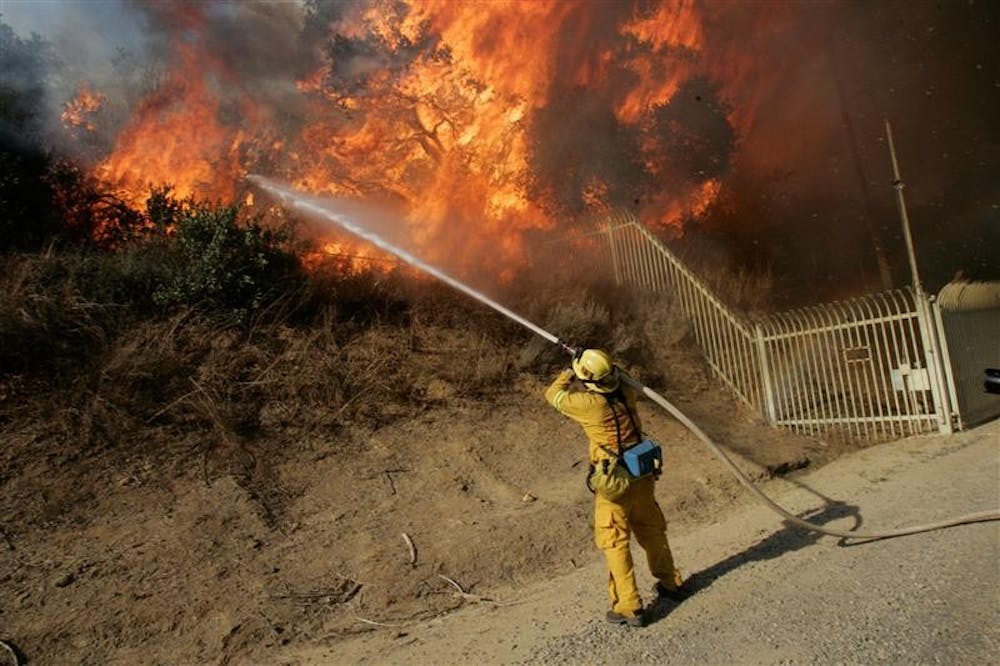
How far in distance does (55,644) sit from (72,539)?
1.01 meters

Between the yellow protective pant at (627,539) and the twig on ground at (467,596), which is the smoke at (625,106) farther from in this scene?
the yellow protective pant at (627,539)

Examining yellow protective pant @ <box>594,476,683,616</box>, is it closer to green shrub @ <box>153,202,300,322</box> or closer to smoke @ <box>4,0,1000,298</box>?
green shrub @ <box>153,202,300,322</box>

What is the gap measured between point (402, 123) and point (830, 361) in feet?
23.1

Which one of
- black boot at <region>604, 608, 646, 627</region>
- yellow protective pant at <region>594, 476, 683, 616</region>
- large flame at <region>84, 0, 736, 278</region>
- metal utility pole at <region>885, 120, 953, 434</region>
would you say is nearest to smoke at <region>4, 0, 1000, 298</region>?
large flame at <region>84, 0, 736, 278</region>

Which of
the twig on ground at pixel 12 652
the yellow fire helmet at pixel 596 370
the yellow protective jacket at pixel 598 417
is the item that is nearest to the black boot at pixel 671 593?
the yellow protective jacket at pixel 598 417

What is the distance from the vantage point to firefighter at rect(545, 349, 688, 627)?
4484 mm

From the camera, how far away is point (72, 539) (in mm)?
5395

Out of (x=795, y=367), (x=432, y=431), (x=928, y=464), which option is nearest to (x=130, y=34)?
(x=432, y=431)

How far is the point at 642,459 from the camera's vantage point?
15.0ft

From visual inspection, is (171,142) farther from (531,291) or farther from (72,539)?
(72,539)

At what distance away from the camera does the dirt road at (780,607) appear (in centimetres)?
385

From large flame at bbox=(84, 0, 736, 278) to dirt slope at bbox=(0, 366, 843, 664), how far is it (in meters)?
4.27

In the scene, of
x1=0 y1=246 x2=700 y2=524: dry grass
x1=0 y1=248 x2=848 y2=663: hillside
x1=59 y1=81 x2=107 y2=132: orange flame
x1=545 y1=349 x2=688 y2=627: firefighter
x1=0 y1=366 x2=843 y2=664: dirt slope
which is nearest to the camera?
x1=545 y1=349 x2=688 y2=627: firefighter

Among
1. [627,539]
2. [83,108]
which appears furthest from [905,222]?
[83,108]
